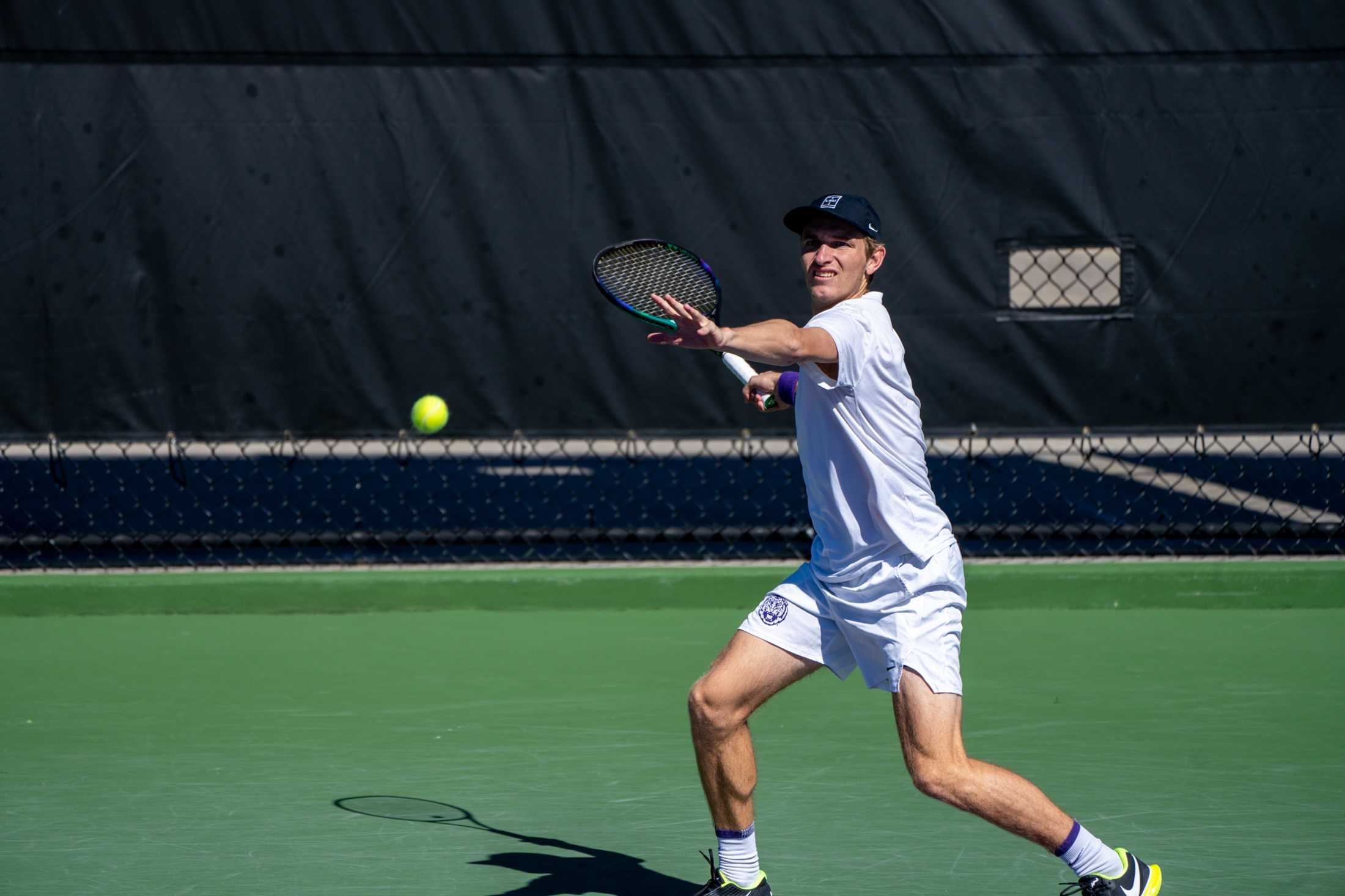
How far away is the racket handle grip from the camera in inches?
151

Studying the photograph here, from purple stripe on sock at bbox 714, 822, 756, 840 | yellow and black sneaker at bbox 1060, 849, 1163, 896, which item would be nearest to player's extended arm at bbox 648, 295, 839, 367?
purple stripe on sock at bbox 714, 822, 756, 840

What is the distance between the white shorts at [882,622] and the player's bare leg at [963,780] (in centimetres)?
6

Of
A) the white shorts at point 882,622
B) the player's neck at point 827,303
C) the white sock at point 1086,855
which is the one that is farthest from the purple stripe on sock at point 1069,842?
the player's neck at point 827,303

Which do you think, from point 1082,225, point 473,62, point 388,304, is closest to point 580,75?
point 473,62

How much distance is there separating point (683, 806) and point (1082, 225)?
2798mm

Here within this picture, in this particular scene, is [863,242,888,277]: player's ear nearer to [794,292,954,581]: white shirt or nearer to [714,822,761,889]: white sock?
[794,292,954,581]: white shirt

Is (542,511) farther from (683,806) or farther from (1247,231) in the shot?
(683,806)

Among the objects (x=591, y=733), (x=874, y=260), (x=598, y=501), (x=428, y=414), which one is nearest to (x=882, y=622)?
(x=874, y=260)

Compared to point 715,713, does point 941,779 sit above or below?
below

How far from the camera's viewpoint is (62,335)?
5844 millimetres

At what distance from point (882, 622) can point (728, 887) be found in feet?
1.95

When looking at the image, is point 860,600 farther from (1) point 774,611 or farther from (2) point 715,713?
(2) point 715,713

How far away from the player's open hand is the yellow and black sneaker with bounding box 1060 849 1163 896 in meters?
1.20

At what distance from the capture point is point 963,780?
3098 millimetres
